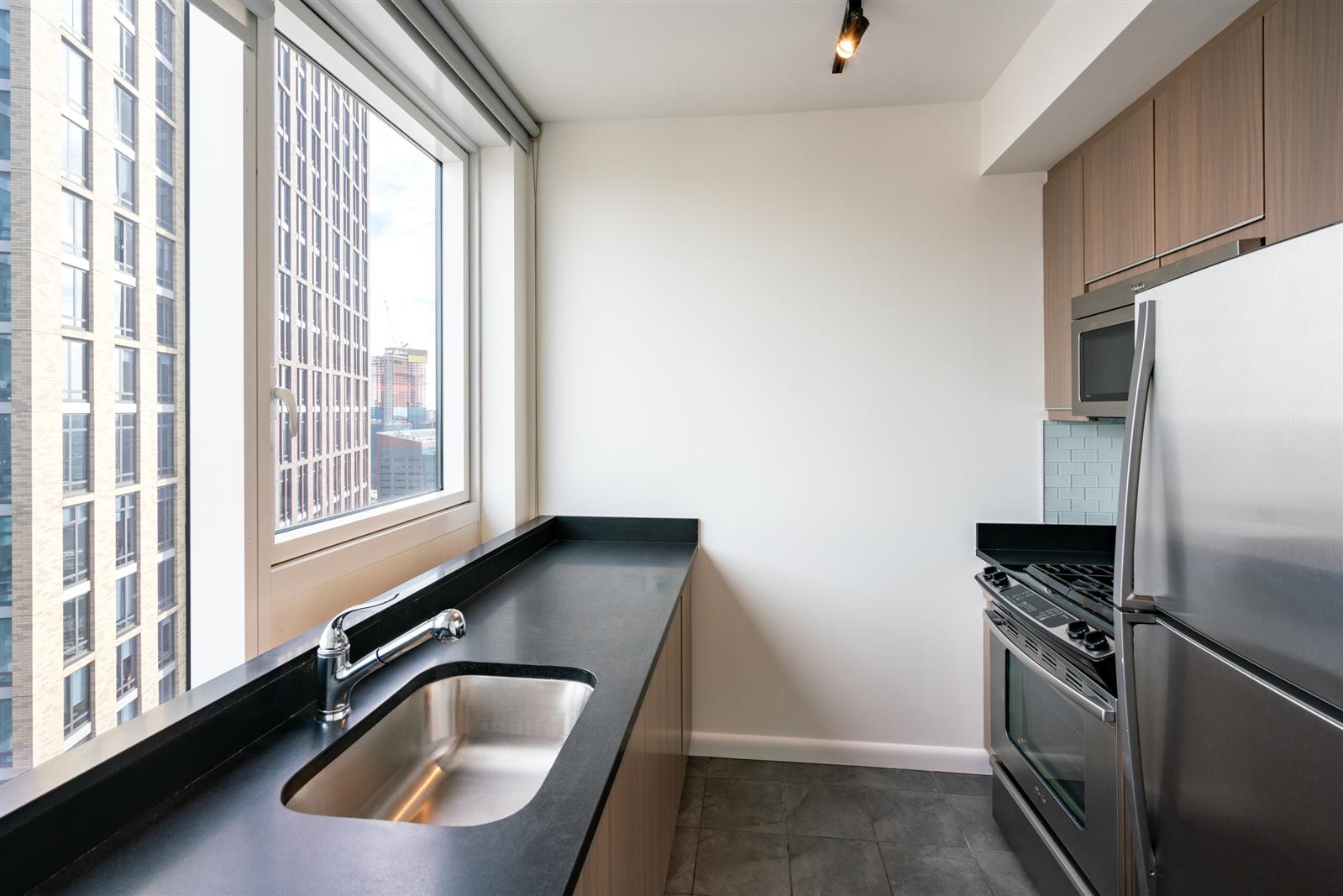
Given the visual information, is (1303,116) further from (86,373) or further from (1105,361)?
(86,373)

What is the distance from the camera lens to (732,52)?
2031mm

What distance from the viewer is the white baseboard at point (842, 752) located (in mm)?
2422

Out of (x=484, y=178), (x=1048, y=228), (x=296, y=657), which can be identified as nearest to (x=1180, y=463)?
(x=1048, y=228)

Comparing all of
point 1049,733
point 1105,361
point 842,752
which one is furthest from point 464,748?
point 1105,361

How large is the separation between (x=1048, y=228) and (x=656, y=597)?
201 centimetres

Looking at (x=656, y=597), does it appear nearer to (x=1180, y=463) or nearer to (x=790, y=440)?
(x=790, y=440)

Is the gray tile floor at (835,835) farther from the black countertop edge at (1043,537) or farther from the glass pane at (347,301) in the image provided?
the glass pane at (347,301)

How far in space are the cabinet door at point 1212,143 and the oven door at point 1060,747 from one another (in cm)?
119

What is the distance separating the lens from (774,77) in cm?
219

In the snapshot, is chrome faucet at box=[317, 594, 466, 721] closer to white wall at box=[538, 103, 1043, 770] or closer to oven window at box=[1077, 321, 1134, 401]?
white wall at box=[538, 103, 1043, 770]

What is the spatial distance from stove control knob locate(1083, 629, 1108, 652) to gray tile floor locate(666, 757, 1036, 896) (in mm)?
904

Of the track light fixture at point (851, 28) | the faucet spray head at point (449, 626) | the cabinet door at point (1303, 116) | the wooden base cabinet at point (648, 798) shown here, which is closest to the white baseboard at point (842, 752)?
the wooden base cabinet at point (648, 798)

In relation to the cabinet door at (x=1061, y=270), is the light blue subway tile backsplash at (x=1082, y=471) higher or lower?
lower

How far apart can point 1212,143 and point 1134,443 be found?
0.84 metres
